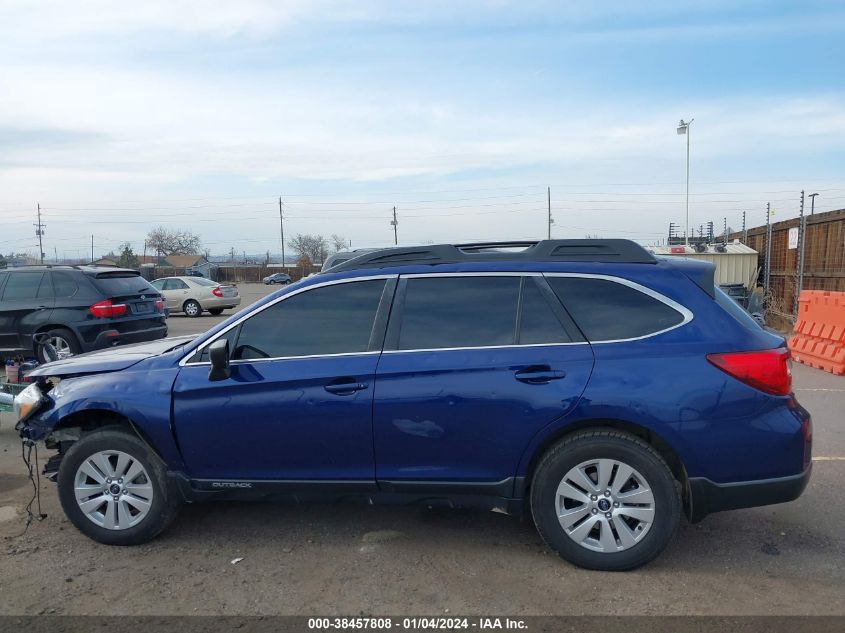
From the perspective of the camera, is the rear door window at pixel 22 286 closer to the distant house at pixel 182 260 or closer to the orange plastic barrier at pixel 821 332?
the orange plastic barrier at pixel 821 332

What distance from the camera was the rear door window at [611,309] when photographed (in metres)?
3.71

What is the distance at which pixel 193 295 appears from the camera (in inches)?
872

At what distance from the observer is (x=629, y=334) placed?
370cm

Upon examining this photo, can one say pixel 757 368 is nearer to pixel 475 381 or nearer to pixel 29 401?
pixel 475 381

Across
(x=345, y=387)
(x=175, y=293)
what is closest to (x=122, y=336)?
(x=345, y=387)

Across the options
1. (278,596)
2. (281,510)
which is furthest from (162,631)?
(281,510)

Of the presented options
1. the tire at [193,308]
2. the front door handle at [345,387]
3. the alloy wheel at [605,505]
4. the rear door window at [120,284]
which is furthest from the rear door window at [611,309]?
the tire at [193,308]

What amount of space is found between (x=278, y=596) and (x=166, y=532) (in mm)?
1213

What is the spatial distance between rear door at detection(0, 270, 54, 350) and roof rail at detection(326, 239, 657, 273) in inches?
293

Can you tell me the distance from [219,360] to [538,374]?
178cm

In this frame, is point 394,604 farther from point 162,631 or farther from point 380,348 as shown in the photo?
point 380,348

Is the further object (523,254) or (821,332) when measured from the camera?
(821,332)

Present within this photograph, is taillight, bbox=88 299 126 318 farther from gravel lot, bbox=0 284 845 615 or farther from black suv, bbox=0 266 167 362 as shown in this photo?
gravel lot, bbox=0 284 845 615

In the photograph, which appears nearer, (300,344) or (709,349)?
(709,349)
